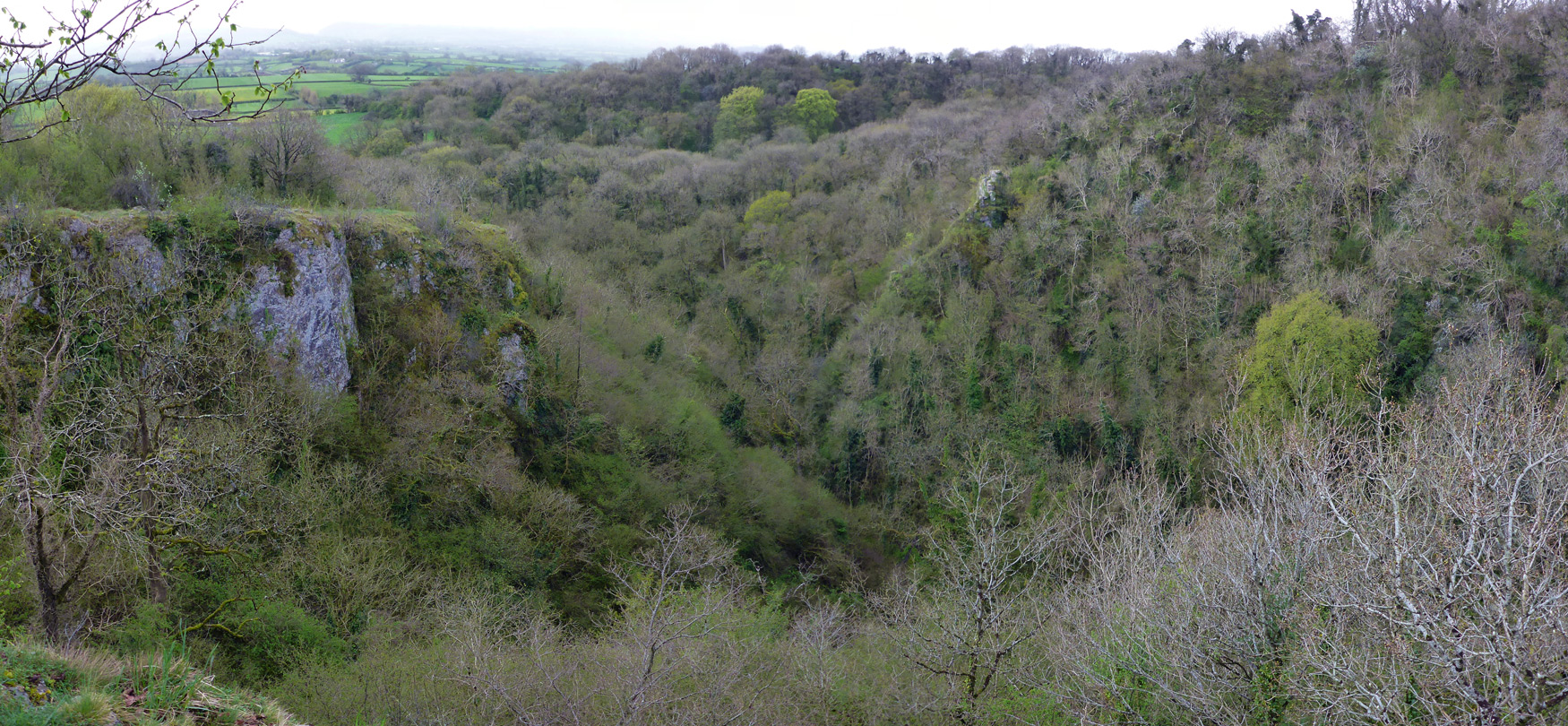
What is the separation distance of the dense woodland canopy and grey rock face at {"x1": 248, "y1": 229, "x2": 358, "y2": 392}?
762mm

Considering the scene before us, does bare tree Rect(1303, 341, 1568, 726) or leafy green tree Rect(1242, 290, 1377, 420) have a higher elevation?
bare tree Rect(1303, 341, 1568, 726)

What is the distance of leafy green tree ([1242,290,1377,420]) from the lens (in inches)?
912

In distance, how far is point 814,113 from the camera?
63.3m

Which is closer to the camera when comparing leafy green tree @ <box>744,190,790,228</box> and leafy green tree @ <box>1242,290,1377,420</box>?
leafy green tree @ <box>1242,290,1377,420</box>

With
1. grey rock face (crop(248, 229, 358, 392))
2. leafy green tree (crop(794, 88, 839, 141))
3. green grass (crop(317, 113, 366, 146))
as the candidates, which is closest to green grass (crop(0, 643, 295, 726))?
grey rock face (crop(248, 229, 358, 392))

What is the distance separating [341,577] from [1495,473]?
1724 cm

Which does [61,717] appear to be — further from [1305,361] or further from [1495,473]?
[1305,361]

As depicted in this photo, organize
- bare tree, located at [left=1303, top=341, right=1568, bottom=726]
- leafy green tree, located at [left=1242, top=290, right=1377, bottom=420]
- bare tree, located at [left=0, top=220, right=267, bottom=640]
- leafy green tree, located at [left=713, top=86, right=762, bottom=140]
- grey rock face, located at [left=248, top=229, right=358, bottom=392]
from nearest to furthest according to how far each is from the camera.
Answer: bare tree, located at [left=1303, top=341, right=1568, bottom=726]
bare tree, located at [left=0, top=220, right=267, bottom=640]
grey rock face, located at [left=248, top=229, right=358, bottom=392]
leafy green tree, located at [left=1242, top=290, right=1377, bottom=420]
leafy green tree, located at [left=713, top=86, right=762, bottom=140]

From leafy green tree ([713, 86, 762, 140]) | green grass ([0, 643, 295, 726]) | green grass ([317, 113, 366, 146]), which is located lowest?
green grass ([0, 643, 295, 726])

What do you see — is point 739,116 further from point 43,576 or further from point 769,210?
point 43,576

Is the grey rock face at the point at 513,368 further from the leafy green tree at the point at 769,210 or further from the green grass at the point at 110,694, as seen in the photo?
the leafy green tree at the point at 769,210

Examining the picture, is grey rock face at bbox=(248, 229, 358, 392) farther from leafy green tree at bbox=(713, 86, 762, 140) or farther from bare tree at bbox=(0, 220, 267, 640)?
leafy green tree at bbox=(713, 86, 762, 140)

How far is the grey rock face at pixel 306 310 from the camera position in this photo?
17.8m

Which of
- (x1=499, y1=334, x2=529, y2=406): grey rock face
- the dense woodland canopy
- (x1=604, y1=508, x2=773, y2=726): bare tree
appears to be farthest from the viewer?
(x1=499, y1=334, x2=529, y2=406): grey rock face
